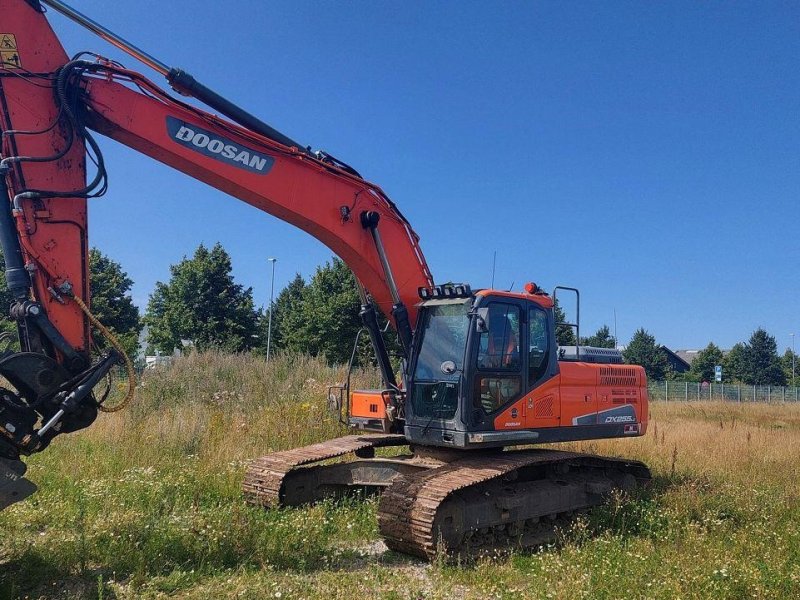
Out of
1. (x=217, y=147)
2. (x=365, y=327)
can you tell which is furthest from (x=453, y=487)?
(x=217, y=147)

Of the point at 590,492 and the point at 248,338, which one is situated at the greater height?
the point at 248,338

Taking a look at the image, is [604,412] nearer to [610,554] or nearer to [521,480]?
[521,480]

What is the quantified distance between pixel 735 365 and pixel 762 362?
2.24 metres

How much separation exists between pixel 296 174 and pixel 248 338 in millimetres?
26314

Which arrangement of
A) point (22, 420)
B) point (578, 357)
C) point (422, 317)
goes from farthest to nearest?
1. point (578, 357)
2. point (422, 317)
3. point (22, 420)

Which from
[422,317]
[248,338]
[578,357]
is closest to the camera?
[422,317]

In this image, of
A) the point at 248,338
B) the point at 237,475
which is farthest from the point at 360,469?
the point at 248,338

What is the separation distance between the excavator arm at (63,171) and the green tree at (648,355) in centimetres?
4935

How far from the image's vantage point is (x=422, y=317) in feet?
24.5

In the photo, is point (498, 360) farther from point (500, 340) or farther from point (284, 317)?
point (284, 317)

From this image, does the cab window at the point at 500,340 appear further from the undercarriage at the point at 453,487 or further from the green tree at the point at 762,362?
the green tree at the point at 762,362

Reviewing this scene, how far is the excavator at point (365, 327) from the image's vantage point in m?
5.20

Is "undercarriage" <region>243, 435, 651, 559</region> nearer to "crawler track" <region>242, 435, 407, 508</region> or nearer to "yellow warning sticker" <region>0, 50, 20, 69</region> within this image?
"crawler track" <region>242, 435, 407, 508</region>

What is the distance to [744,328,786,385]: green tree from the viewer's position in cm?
5666
